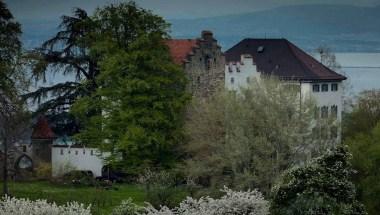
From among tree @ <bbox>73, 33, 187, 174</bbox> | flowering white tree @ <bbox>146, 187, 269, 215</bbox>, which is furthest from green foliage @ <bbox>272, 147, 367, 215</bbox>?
tree @ <bbox>73, 33, 187, 174</bbox>

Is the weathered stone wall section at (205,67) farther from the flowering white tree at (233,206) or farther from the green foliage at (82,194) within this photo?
the flowering white tree at (233,206)

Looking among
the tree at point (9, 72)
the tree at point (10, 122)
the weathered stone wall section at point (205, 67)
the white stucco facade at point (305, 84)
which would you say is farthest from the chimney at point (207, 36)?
the tree at point (9, 72)

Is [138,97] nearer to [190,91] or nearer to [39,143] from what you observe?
[190,91]

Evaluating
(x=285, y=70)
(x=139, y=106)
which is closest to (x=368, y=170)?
(x=139, y=106)

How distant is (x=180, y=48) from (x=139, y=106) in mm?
10909

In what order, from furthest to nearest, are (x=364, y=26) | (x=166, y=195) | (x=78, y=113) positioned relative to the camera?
1. (x=364, y=26)
2. (x=78, y=113)
3. (x=166, y=195)

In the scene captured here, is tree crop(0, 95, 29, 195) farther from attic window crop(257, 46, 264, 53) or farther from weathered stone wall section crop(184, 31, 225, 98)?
attic window crop(257, 46, 264, 53)

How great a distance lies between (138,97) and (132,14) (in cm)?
561

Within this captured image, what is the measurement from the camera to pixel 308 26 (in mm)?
151375

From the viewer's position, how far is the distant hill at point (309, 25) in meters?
136

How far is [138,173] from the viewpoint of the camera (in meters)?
57.3

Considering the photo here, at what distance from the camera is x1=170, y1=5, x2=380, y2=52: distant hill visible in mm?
136375

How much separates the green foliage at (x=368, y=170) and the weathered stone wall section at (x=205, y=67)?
15.5m

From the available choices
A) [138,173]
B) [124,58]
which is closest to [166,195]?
[138,173]
